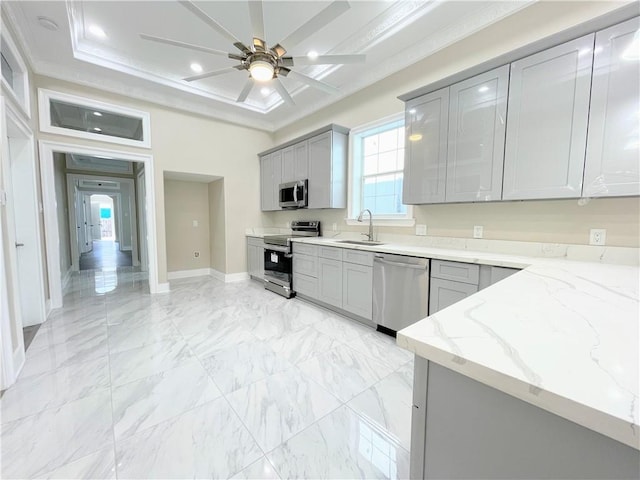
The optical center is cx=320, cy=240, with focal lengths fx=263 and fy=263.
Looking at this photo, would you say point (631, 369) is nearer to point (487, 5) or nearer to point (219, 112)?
point (487, 5)

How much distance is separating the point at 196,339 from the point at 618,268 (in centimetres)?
341

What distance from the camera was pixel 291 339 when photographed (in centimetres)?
266

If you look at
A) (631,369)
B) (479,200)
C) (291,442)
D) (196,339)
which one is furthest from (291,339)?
(631,369)

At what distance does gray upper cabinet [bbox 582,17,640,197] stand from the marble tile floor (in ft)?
6.31

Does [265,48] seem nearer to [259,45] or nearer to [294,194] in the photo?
[259,45]

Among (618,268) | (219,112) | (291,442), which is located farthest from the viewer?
(219,112)

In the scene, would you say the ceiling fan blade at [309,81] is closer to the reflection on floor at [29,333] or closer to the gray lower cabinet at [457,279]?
the gray lower cabinet at [457,279]

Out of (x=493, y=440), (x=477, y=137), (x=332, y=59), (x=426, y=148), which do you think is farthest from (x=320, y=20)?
(x=493, y=440)

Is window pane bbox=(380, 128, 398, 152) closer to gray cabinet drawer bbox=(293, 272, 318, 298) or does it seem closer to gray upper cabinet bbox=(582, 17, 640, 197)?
gray upper cabinet bbox=(582, 17, 640, 197)

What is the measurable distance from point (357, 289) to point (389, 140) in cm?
205

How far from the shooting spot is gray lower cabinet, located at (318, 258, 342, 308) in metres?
3.26

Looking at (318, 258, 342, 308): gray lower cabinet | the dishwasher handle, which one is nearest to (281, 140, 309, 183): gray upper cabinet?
(318, 258, 342, 308): gray lower cabinet

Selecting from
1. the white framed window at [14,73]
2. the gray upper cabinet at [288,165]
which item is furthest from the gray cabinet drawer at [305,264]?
the white framed window at [14,73]

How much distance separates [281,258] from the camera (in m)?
4.16
